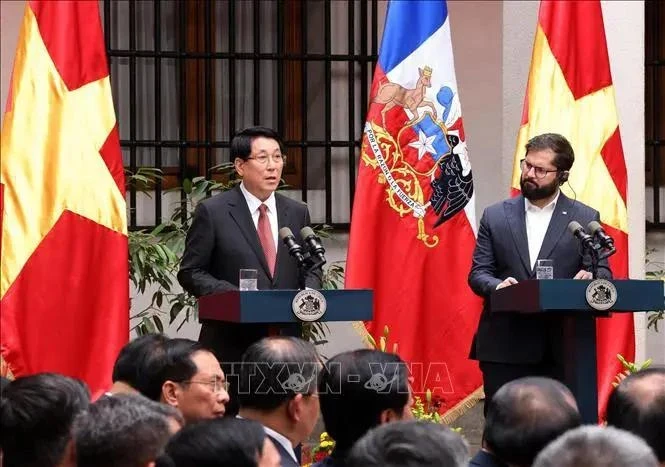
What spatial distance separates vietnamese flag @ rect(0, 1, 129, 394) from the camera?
21.9 ft

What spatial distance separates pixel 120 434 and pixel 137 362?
154cm

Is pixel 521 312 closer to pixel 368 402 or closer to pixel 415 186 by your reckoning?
pixel 415 186

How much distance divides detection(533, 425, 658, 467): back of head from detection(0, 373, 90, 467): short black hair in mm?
1219

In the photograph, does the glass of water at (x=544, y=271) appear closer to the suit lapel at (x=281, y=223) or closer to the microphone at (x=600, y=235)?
the microphone at (x=600, y=235)

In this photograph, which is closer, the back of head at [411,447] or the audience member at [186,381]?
the back of head at [411,447]

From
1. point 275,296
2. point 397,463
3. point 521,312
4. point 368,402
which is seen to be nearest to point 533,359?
point 521,312

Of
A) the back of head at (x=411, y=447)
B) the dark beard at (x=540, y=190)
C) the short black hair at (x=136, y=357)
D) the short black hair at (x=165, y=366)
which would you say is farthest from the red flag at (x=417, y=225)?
the back of head at (x=411, y=447)

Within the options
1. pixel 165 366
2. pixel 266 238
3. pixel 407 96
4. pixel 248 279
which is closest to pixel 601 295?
pixel 248 279

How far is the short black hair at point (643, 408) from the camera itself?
3.88 m

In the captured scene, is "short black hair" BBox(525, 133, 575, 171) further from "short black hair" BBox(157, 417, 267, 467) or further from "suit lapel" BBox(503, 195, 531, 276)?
"short black hair" BBox(157, 417, 267, 467)

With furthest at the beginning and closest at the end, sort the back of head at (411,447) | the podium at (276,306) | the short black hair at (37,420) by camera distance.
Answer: the podium at (276,306)
the short black hair at (37,420)
the back of head at (411,447)

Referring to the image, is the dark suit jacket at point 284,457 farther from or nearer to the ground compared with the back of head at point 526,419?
nearer to the ground

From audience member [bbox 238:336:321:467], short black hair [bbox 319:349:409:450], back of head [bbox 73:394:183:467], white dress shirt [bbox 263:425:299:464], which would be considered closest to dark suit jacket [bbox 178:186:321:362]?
audience member [bbox 238:336:321:467]

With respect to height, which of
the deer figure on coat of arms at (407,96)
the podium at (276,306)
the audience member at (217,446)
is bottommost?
the audience member at (217,446)
